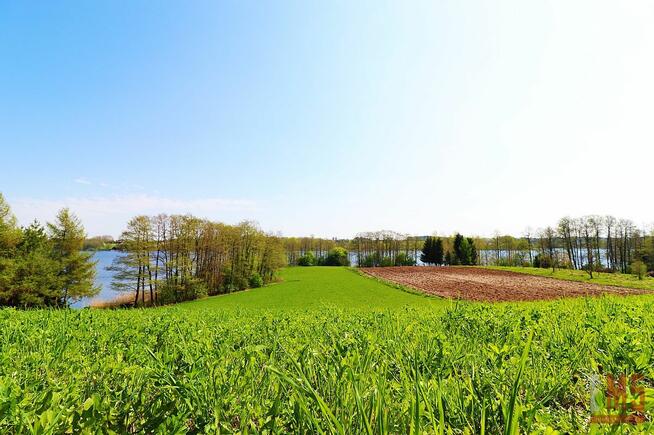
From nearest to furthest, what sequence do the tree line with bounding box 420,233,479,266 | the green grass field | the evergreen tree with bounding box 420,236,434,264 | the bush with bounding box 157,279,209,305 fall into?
the green grass field < the bush with bounding box 157,279,209,305 < the tree line with bounding box 420,233,479,266 < the evergreen tree with bounding box 420,236,434,264

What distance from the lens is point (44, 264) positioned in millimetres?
34688

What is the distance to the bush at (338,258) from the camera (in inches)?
→ 3829

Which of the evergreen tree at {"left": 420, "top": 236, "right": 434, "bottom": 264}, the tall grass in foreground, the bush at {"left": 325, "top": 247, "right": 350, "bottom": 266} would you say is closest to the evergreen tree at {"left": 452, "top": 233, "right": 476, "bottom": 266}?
the evergreen tree at {"left": 420, "top": 236, "right": 434, "bottom": 264}

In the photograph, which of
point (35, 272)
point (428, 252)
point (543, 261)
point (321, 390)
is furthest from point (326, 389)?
point (428, 252)

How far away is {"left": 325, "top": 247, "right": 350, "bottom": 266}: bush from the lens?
9725 centimetres

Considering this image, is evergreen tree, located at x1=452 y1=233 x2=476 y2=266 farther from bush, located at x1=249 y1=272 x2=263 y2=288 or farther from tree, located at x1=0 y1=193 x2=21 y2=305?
tree, located at x1=0 y1=193 x2=21 y2=305

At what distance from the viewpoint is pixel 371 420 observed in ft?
3.21

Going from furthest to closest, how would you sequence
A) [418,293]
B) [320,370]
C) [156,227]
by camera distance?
[156,227]
[418,293]
[320,370]

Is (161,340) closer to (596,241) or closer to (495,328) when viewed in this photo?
(495,328)

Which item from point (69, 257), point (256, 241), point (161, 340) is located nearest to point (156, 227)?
point (69, 257)

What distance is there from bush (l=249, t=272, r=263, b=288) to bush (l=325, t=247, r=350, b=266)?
4343 cm

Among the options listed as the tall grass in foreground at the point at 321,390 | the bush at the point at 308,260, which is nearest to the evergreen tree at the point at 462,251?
the bush at the point at 308,260

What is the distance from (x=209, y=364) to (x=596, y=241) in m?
94.0

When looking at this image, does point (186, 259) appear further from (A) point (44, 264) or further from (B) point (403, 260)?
(B) point (403, 260)
